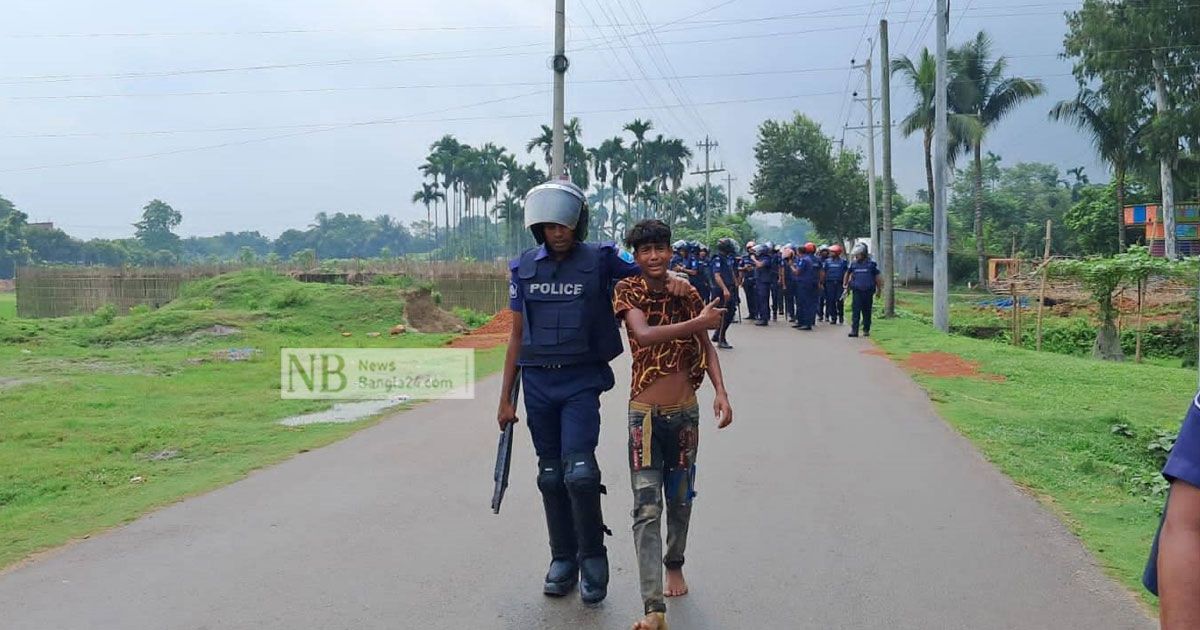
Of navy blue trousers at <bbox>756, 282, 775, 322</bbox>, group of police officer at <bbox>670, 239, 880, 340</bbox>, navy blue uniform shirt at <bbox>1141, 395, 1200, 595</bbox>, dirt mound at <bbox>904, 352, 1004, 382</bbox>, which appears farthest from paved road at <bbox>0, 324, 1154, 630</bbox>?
navy blue trousers at <bbox>756, 282, 775, 322</bbox>

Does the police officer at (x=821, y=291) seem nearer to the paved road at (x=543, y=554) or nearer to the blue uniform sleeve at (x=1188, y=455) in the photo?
the paved road at (x=543, y=554)

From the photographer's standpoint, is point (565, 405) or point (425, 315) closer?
point (565, 405)

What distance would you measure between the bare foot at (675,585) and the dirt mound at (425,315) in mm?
17791

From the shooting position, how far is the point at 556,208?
433 centimetres

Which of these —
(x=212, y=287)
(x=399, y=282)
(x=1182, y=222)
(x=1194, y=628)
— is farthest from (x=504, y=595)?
(x=1182, y=222)

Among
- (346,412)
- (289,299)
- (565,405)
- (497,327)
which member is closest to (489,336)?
(497,327)

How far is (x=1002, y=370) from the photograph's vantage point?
13125 millimetres

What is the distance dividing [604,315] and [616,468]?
2967 mm

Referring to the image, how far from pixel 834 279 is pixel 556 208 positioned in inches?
684

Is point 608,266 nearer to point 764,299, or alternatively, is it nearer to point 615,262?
point 615,262

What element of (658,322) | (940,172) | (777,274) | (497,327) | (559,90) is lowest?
(497,327)

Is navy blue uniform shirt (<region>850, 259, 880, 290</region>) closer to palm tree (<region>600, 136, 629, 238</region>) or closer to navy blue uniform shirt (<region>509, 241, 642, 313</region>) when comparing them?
navy blue uniform shirt (<region>509, 241, 642, 313</region>)

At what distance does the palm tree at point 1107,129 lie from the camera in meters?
36.8

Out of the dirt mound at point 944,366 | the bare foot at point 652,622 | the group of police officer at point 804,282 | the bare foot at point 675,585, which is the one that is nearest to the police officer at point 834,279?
the group of police officer at point 804,282
